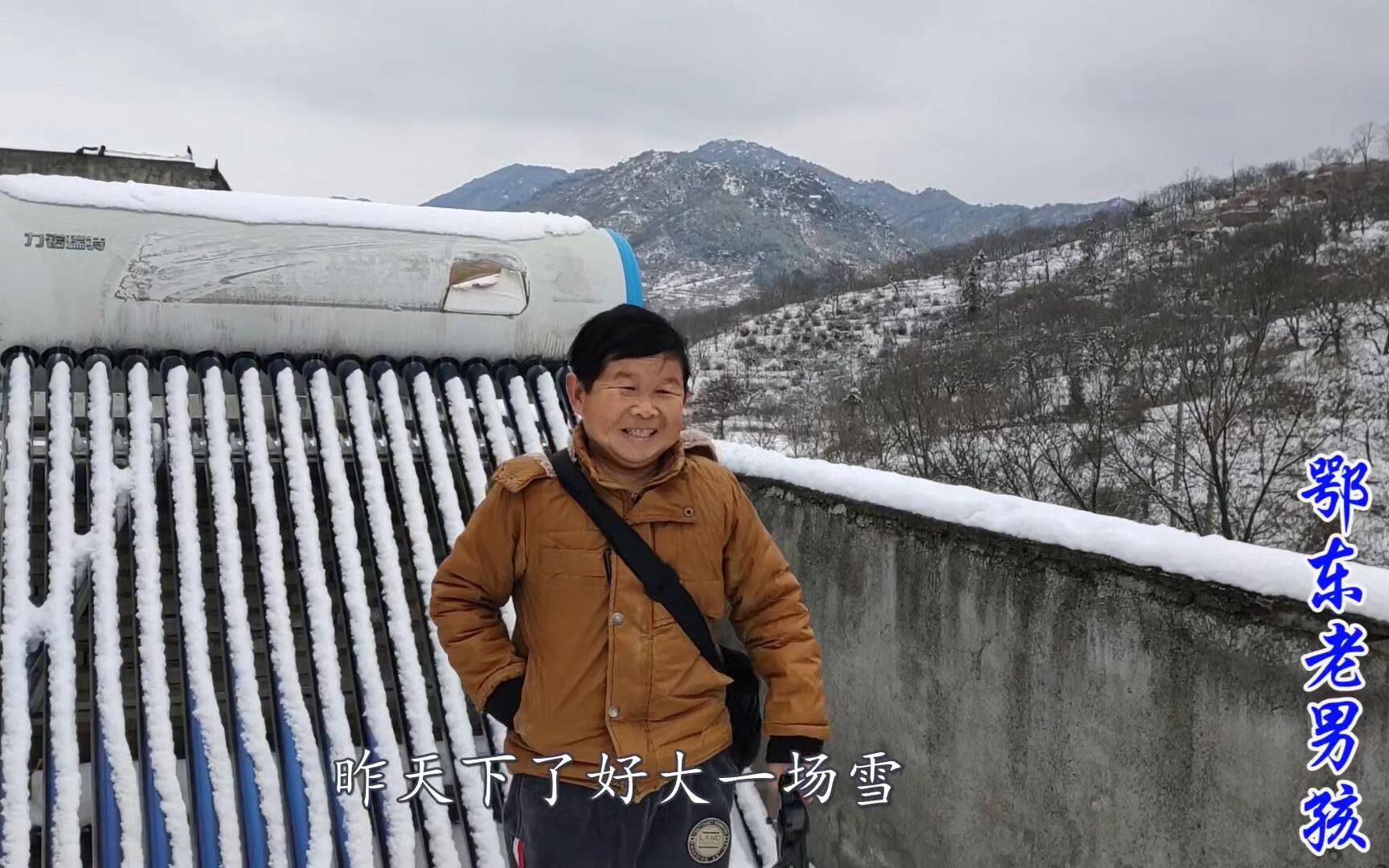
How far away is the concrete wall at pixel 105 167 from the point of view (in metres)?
14.2

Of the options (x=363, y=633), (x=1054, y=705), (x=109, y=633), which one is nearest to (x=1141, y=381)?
(x=1054, y=705)

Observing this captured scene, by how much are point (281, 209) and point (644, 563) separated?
3212 mm

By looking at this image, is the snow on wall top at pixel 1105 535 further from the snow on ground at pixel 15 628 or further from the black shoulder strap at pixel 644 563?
the snow on ground at pixel 15 628

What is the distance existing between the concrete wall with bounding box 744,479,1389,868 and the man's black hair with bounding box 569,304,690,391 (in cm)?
125

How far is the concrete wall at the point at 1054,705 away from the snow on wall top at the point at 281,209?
2.11 meters

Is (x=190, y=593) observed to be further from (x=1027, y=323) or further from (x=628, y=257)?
(x=1027, y=323)

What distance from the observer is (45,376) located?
3938mm

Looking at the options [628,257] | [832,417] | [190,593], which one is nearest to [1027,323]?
[832,417]

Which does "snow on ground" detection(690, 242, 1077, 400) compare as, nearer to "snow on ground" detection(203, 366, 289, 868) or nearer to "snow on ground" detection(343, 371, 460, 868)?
"snow on ground" detection(343, 371, 460, 868)

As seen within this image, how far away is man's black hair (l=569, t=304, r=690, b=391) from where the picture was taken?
2.01 metres

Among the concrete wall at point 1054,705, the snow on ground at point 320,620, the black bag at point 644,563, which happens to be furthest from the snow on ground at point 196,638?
the concrete wall at point 1054,705

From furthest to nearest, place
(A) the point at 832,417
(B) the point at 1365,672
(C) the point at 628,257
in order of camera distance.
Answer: (A) the point at 832,417, (C) the point at 628,257, (B) the point at 1365,672

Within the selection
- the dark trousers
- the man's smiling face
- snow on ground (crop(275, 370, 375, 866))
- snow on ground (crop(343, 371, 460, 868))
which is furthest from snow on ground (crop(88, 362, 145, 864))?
the man's smiling face

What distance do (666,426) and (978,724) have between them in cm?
148
